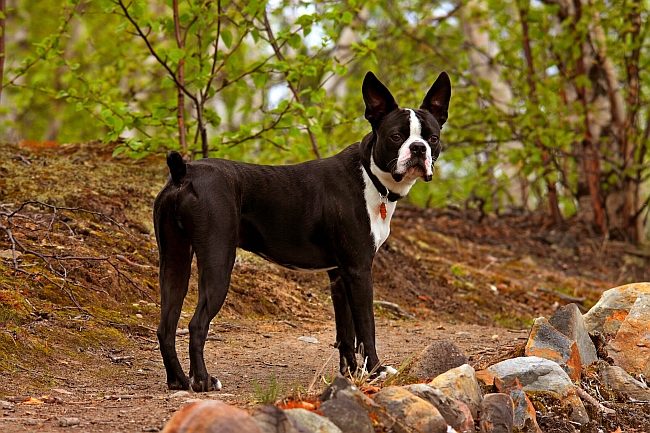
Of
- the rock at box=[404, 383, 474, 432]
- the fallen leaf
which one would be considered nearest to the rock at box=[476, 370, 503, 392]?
the rock at box=[404, 383, 474, 432]

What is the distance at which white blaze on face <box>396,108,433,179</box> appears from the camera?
550cm

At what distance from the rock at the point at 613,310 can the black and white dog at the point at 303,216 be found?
1.95m

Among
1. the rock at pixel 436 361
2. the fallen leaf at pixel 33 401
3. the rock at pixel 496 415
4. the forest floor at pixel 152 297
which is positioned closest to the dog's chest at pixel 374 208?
the rock at pixel 436 361

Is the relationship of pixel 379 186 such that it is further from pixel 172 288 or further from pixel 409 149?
pixel 172 288

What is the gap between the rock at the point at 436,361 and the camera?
5.11m

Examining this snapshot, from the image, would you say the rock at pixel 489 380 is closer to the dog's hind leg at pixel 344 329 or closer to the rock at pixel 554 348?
the rock at pixel 554 348

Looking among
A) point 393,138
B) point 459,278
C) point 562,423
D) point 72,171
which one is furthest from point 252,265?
point 562,423

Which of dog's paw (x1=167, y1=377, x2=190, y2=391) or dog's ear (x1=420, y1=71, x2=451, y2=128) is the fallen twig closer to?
dog's ear (x1=420, y1=71, x2=451, y2=128)

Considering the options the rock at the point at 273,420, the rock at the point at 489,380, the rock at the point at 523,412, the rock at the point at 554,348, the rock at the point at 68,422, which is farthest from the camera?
the rock at the point at 554,348

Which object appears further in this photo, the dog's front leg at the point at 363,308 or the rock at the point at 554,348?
the dog's front leg at the point at 363,308

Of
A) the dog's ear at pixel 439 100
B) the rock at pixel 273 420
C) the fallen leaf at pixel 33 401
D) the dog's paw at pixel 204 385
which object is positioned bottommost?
the dog's paw at pixel 204 385

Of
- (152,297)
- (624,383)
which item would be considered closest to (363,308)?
(624,383)

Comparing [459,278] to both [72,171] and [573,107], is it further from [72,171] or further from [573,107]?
[72,171]

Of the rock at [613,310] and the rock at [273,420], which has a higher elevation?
the rock at [273,420]
